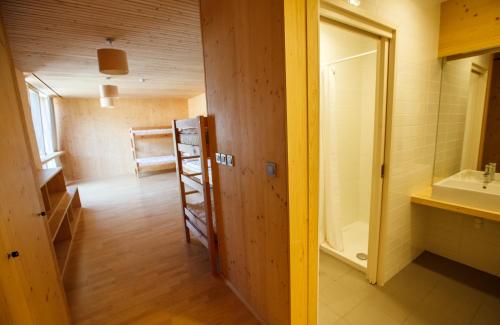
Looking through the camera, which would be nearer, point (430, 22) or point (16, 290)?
point (16, 290)

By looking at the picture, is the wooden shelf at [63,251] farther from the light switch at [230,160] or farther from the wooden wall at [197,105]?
the wooden wall at [197,105]

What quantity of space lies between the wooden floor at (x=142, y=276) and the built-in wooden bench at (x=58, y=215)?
13 centimetres

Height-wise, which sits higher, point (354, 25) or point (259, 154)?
point (354, 25)

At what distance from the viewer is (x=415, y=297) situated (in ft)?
5.90

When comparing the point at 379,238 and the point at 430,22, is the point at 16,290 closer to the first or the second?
the point at 379,238

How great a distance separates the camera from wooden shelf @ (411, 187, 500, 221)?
1.62 metres

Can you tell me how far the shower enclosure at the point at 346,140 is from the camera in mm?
2334

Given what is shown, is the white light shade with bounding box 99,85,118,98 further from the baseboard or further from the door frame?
the door frame

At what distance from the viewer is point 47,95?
17.7 ft

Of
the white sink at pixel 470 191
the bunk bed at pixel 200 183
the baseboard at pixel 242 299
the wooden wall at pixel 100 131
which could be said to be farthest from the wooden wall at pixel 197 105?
the white sink at pixel 470 191

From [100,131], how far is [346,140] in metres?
6.82

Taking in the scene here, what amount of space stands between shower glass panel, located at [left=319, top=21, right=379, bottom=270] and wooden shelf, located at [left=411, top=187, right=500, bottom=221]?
46 centimetres

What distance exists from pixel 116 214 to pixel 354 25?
13.7 feet

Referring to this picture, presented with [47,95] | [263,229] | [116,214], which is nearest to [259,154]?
[263,229]
